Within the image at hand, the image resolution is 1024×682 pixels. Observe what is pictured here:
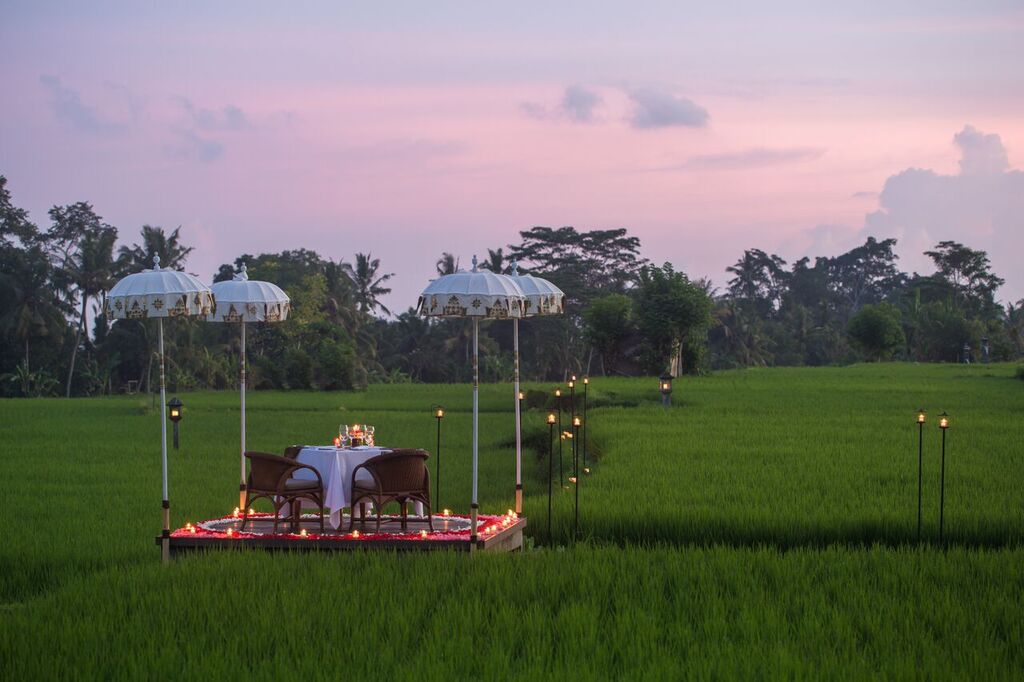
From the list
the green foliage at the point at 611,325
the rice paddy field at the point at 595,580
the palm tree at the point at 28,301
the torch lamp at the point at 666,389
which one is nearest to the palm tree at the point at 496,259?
the green foliage at the point at 611,325

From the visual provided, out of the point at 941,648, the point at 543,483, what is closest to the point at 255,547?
the point at 941,648

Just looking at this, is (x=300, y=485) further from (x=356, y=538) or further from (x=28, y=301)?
(x=28, y=301)

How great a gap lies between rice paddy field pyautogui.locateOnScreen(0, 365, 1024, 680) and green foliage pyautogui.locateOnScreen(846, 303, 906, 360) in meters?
39.2

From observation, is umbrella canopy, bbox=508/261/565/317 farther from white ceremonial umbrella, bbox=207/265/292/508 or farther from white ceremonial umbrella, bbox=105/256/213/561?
white ceremonial umbrella, bbox=105/256/213/561

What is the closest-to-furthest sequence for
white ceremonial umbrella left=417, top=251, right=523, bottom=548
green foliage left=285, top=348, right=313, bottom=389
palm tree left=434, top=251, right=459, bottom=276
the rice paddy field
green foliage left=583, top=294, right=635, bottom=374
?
1. the rice paddy field
2. white ceremonial umbrella left=417, top=251, right=523, bottom=548
3. green foliage left=285, top=348, right=313, bottom=389
4. green foliage left=583, top=294, right=635, bottom=374
5. palm tree left=434, top=251, right=459, bottom=276

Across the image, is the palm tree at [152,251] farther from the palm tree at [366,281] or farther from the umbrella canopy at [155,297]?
the umbrella canopy at [155,297]

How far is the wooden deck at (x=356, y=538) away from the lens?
1070 centimetres

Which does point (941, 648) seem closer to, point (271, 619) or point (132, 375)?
point (271, 619)

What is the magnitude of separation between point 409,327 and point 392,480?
50.7 meters

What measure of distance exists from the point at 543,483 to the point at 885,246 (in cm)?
8004

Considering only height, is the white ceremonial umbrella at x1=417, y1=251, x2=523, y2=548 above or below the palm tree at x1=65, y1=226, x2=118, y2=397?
below

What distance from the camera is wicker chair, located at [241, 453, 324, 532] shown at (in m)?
11.2

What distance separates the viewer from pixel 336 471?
37.7 ft

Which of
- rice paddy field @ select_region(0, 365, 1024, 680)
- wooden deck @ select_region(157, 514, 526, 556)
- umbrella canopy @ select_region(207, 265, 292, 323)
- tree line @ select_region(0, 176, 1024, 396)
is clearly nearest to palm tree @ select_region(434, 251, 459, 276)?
tree line @ select_region(0, 176, 1024, 396)
